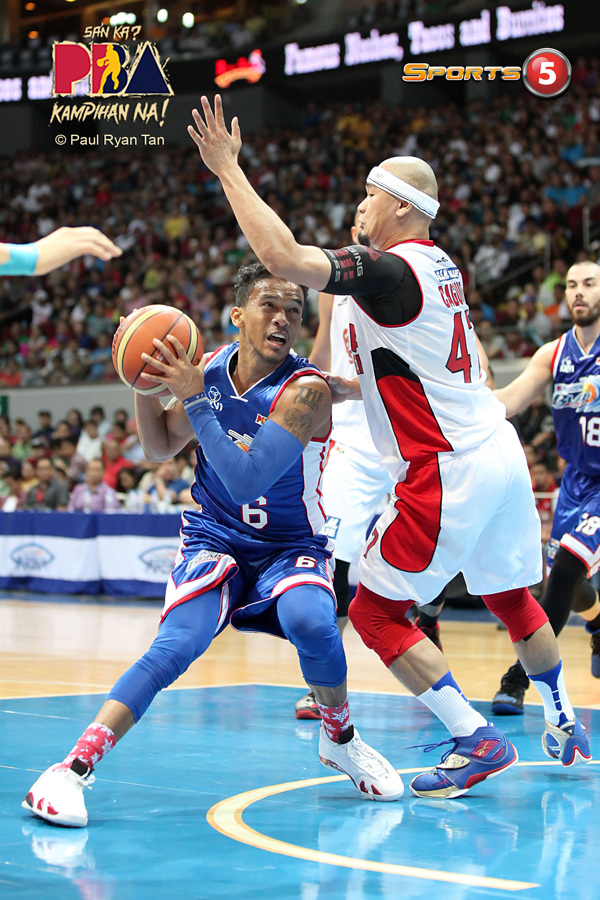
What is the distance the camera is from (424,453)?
12.9ft

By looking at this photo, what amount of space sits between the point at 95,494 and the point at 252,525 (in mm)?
10332

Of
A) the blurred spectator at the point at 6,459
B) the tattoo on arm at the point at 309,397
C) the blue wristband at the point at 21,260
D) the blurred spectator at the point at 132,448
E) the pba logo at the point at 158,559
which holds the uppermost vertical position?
the blue wristband at the point at 21,260

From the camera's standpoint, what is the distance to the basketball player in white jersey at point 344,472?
6.02 m

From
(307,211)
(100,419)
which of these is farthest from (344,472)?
(307,211)

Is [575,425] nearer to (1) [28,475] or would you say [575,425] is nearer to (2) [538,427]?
(2) [538,427]

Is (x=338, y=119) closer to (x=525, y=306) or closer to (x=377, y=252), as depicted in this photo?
(x=525, y=306)

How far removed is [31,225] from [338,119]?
6910 millimetres

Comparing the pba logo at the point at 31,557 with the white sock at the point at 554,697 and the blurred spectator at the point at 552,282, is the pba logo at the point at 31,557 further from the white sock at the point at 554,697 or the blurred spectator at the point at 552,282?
the white sock at the point at 554,697

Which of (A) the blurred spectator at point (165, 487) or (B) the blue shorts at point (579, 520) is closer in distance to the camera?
(B) the blue shorts at point (579, 520)

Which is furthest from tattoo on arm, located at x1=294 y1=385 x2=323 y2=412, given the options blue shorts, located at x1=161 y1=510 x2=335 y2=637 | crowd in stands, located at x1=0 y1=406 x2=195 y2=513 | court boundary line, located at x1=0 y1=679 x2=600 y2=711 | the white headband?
crowd in stands, located at x1=0 y1=406 x2=195 y2=513

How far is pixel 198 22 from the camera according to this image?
24562 millimetres

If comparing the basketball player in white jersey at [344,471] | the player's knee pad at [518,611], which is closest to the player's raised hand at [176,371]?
the player's knee pad at [518,611]

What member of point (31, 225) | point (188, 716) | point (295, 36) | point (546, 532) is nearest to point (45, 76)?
point (31, 225)

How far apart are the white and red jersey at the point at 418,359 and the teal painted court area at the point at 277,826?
1.28m
